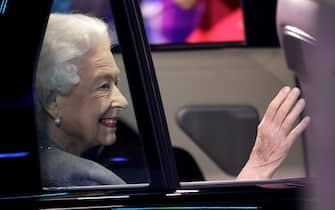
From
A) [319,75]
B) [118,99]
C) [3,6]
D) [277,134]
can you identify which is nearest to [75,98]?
[118,99]

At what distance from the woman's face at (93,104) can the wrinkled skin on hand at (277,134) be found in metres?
0.41

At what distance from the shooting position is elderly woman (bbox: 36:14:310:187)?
2.99 metres

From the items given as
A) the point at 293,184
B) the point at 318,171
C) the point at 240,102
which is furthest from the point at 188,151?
the point at 318,171

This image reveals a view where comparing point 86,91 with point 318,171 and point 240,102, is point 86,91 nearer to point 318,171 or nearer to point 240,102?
point 318,171

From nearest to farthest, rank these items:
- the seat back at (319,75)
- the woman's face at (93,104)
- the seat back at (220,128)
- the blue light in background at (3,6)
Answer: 1. the seat back at (319,75)
2. the blue light in background at (3,6)
3. the woman's face at (93,104)
4. the seat back at (220,128)

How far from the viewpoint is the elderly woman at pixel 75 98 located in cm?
299

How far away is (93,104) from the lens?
3055mm

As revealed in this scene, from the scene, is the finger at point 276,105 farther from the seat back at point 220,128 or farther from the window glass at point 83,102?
the seat back at point 220,128

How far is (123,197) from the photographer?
116 inches

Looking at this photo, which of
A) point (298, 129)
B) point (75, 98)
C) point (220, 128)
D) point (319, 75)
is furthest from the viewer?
point (220, 128)

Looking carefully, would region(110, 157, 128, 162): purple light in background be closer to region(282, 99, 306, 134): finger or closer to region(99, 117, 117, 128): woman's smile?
region(99, 117, 117, 128): woman's smile

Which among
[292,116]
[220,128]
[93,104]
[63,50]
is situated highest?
[63,50]

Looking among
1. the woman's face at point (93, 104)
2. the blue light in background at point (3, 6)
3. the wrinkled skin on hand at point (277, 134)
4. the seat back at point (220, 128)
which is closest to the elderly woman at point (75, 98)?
the woman's face at point (93, 104)

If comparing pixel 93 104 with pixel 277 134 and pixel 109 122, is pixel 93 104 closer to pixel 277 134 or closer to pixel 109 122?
pixel 109 122
